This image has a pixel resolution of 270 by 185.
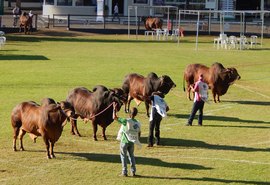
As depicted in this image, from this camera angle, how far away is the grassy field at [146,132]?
15172 mm

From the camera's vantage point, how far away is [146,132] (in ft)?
64.2

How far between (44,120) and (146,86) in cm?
569

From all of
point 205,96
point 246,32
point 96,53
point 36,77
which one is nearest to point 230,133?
point 205,96

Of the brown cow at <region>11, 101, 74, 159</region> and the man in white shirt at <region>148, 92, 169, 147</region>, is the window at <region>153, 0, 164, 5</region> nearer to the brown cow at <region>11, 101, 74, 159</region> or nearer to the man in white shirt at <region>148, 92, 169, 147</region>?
the man in white shirt at <region>148, 92, 169, 147</region>

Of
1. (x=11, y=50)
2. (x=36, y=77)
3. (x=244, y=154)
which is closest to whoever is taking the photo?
(x=244, y=154)

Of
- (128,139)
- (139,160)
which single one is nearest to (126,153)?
(128,139)

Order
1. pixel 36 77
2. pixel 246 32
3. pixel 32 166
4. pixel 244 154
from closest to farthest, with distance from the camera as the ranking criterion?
1. pixel 32 166
2. pixel 244 154
3. pixel 36 77
4. pixel 246 32

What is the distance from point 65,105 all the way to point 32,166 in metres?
1.63

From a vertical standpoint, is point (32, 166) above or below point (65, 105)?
below

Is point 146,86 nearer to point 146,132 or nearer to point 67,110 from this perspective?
point 146,132

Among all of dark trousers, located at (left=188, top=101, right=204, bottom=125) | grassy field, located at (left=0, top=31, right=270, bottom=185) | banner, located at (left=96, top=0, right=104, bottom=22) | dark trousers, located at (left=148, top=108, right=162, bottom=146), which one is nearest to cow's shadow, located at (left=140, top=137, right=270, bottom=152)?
grassy field, located at (left=0, top=31, right=270, bottom=185)

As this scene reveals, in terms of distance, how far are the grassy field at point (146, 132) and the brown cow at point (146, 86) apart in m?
0.74

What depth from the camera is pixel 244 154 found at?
56.3 ft

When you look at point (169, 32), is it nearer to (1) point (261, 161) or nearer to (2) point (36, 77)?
(2) point (36, 77)
